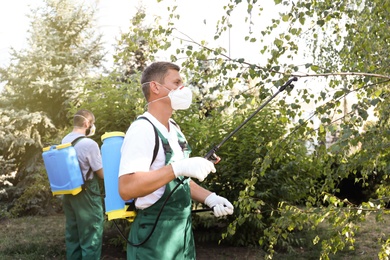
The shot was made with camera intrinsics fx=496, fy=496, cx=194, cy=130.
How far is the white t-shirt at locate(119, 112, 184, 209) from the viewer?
238cm

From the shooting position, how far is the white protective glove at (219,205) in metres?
2.75

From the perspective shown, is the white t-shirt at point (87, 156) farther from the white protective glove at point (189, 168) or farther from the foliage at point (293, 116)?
the white protective glove at point (189, 168)

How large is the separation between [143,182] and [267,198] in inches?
193

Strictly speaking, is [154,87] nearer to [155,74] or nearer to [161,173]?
[155,74]

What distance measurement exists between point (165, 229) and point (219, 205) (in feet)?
1.25

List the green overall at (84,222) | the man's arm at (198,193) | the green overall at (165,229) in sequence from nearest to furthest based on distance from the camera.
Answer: the green overall at (165,229) < the man's arm at (198,193) < the green overall at (84,222)

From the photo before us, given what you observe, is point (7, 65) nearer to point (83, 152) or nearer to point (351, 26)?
point (83, 152)

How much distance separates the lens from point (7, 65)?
13797mm

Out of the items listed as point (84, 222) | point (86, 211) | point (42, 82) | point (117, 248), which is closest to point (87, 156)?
point (86, 211)

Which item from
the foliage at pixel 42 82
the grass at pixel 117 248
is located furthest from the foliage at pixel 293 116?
the foliage at pixel 42 82

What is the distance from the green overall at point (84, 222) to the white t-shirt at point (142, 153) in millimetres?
3035

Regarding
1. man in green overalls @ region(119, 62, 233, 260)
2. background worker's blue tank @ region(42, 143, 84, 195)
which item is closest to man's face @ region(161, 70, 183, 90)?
man in green overalls @ region(119, 62, 233, 260)

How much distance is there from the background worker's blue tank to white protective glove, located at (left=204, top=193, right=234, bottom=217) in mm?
2658

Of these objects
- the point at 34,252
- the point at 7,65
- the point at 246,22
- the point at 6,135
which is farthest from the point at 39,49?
the point at 246,22
